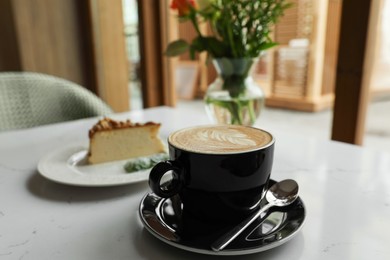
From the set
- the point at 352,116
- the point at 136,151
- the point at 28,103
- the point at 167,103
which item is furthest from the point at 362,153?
the point at 167,103

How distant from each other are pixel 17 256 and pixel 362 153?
650 millimetres

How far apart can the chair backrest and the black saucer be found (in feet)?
3.02

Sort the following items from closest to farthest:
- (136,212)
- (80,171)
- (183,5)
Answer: (136,212), (80,171), (183,5)

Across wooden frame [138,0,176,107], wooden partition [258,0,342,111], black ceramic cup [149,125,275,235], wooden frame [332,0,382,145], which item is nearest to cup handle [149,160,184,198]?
black ceramic cup [149,125,275,235]

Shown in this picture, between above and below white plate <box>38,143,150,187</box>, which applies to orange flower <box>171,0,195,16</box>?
above

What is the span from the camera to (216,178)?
392 millimetres

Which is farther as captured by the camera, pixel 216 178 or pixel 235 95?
pixel 235 95

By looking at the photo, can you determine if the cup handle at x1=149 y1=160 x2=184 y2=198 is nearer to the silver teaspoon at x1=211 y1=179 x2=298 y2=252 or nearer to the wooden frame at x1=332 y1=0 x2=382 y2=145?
the silver teaspoon at x1=211 y1=179 x2=298 y2=252

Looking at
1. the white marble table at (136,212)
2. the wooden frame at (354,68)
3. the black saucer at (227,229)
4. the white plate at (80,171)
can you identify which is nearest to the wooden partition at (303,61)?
the wooden frame at (354,68)

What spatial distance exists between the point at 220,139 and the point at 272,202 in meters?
0.11

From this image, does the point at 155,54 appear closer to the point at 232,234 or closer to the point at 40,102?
the point at 40,102

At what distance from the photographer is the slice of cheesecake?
26.3 inches

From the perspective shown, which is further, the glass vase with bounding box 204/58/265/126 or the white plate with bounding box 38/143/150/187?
the glass vase with bounding box 204/58/265/126

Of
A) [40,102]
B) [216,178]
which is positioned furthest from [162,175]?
[40,102]
